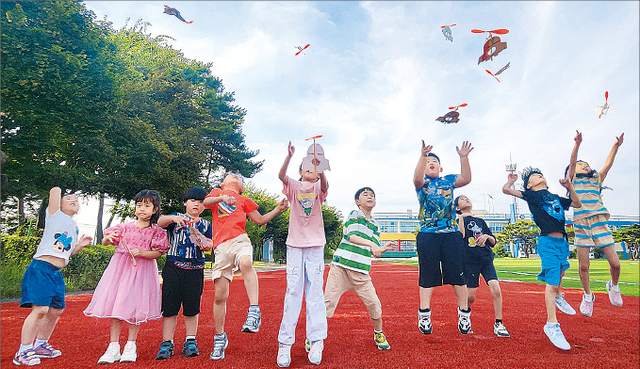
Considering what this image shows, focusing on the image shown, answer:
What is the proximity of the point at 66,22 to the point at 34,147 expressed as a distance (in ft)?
12.2

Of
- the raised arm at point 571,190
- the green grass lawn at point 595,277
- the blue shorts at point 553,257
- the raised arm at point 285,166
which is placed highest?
the raised arm at point 285,166

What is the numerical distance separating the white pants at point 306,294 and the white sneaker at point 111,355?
1455 millimetres

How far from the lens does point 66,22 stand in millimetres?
10062

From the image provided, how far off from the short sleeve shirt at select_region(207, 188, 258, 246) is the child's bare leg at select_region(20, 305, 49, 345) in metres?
1.59

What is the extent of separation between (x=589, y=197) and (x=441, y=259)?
7.54 ft

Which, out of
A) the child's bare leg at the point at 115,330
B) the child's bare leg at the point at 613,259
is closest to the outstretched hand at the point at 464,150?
the child's bare leg at the point at 613,259

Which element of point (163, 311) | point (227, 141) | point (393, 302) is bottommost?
point (393, 302)

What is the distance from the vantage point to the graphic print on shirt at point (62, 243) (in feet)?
10.9

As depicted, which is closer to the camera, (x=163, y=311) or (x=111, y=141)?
(x=163, y=311)

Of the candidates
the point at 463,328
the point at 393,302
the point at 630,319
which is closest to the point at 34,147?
the point at 393,302

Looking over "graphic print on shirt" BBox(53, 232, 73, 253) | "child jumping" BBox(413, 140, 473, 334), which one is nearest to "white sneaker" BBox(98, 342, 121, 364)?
"graphic print on shirt" BBox(53, 232, 73, 253)

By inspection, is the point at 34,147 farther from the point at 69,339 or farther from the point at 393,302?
the point at 393,302

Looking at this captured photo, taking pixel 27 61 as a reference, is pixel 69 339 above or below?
below

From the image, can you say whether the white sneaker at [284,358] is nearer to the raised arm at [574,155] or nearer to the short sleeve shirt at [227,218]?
the short sleeve shirt at [227,218]
